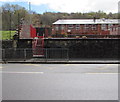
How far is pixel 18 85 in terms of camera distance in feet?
27.2

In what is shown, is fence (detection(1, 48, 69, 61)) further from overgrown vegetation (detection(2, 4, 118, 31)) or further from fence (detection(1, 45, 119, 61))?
overgrown vegetation (detection(2, 4, 118, 31))

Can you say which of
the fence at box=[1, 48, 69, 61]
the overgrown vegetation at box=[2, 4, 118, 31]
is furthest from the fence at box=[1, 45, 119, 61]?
the overgrown vegetation at box=[2, 4, 118, 31]

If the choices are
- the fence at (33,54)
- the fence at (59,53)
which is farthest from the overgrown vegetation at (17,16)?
the fence at (59,53)

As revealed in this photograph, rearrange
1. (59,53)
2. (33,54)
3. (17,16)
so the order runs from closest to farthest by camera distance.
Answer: (59,53) → (33,54) → (17,16)

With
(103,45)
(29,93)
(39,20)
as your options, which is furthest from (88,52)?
(39,20)

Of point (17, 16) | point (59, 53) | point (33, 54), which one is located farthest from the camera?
point (17, 16)

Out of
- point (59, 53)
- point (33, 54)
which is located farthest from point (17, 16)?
point (59, 53)

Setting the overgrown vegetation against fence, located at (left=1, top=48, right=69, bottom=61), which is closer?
fence, located at (left=1, top=48, right=69, bottom=61)

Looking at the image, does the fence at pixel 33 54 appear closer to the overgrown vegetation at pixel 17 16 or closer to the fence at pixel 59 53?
the fence at pixel 59 53

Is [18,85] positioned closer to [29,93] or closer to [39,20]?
[29,93]

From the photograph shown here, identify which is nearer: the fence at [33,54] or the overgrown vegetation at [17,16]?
the fence at [33,54]

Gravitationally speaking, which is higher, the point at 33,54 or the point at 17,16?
the point at 17,16

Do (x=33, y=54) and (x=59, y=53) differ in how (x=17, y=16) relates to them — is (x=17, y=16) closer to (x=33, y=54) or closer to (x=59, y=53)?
(x=33, y=54)

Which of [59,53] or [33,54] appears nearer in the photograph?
[59,53]
